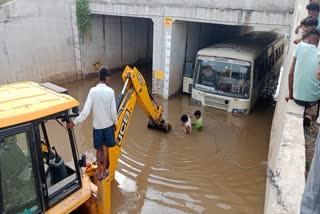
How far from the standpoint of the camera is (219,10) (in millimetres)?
9688

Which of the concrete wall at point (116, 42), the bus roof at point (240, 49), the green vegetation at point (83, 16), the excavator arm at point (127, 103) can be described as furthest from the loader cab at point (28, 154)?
the concrete wall at point (116, 42)

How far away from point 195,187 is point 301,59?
345 cm

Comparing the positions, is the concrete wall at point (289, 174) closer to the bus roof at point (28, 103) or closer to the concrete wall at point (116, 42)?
the bus roof at point (28, 103)

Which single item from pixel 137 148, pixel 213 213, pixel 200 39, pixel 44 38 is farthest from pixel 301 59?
pixel 44 38

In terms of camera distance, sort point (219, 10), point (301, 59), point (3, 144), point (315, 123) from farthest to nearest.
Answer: point (219, 10), point (315, 123), point (301, 59), point (3, 144)

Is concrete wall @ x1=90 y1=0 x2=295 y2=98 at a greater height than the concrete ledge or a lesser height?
greater

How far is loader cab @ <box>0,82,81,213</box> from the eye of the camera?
2.82 m

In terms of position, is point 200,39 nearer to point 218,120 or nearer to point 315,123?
point 218,120

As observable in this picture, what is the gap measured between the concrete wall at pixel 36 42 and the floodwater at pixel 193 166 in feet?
13.2

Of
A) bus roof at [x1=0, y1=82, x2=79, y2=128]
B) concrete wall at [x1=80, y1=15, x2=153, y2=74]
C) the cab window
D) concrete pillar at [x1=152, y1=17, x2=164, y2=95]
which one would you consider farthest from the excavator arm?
concrete wall at [x1=80, y1=15, x2=153, y2=74]

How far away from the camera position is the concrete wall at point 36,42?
34.1 ft

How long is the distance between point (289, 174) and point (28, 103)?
9.10 ft

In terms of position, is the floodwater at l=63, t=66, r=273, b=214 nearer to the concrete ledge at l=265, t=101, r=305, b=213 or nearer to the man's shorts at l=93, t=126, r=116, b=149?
the man's shorts at l=93, t=126, r=116, b=149

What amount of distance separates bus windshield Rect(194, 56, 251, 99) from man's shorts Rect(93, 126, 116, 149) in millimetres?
6333
